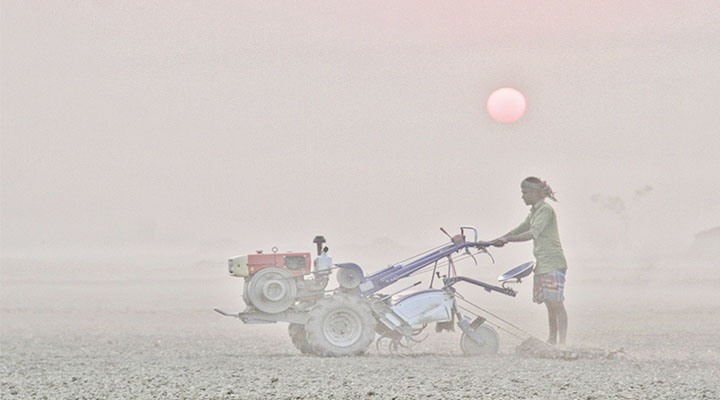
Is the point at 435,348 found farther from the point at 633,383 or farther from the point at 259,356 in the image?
the point at 633,383

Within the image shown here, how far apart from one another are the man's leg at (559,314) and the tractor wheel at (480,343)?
98 cm

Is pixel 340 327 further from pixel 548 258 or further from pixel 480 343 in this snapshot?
pixel 548 258

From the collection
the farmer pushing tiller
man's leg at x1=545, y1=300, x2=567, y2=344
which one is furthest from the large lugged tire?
man's leg at x1=545, y1=300, x2=567, y2=344

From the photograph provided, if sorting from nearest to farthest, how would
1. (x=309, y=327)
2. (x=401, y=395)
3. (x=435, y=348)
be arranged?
(x=401, y=395) < (x=309, y=327) < (x=435, y=348)

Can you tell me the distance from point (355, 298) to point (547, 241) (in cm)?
308

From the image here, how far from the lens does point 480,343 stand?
605 inches

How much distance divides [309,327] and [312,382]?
3.28 meters

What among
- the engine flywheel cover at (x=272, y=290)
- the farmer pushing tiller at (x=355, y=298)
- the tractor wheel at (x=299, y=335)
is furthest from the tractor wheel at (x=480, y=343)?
the engine flywheel cover at (x=272, y=290)

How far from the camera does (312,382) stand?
11.6 m

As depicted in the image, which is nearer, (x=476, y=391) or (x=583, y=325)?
(x=476, y=391)

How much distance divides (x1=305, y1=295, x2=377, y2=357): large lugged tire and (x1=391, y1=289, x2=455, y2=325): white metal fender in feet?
1.82

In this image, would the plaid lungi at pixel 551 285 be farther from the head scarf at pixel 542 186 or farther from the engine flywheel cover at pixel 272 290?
the engine flywheel cover at pixel 272 290

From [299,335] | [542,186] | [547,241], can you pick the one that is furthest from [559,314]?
[299,335]

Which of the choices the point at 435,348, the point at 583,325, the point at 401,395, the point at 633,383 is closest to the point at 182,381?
the point at 401,395
